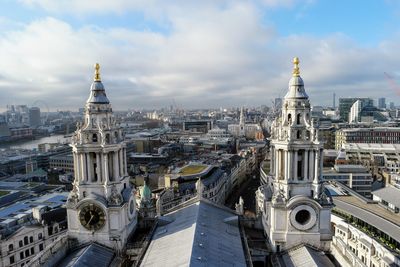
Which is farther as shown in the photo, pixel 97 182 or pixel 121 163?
pixel 121 163

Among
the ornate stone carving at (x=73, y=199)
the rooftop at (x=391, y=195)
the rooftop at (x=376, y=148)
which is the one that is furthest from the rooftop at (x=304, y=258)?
the rooftop at (x=376, y=148)

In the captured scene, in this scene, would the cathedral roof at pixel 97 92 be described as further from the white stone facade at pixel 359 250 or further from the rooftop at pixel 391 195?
the rooftop at pixel 391 195

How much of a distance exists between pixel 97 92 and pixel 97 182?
915 centimetres

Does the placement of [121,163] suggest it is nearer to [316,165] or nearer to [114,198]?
[114,198]

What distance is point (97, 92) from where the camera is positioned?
35188mm

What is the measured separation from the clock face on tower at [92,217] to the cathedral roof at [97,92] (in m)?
10.5

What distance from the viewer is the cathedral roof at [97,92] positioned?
114 ft

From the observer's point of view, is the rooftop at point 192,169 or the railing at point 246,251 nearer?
the railing at point 246,251

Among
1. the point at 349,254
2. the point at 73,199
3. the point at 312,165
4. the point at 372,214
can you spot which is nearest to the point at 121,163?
the point at 73,199

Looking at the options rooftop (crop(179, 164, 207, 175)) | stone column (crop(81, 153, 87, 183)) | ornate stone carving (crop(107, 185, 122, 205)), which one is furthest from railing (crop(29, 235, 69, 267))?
rooftop (crop(179, 164, 207, 175))

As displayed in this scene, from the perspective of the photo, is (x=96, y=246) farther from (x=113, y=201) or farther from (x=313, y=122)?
(x=313, y=122)

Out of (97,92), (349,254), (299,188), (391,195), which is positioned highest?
(97,92)

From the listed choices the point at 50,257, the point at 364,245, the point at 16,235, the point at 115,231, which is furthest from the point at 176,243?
the point at 16,235

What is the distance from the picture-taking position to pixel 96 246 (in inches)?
1347
